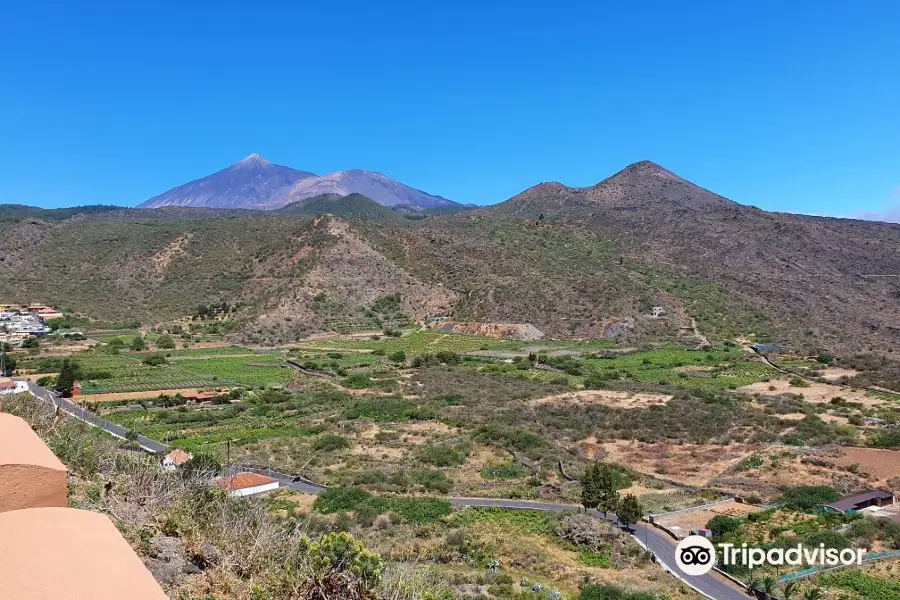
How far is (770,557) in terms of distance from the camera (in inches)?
664

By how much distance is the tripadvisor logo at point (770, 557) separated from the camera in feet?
54.6

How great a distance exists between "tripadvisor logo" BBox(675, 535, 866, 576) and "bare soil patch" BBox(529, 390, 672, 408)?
25421mm

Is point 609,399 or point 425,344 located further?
point 425,344

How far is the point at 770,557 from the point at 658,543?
11.0 feet

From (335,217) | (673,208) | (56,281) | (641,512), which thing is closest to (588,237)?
(673,208)

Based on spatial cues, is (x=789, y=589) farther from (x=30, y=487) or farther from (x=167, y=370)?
(x=167, y=370)

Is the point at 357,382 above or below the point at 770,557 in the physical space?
above

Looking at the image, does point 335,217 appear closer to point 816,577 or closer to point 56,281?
point 56,281

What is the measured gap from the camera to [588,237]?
115125 mm

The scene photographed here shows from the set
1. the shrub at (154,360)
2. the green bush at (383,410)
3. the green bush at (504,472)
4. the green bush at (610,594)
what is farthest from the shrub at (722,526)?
the shrub at (154,360)

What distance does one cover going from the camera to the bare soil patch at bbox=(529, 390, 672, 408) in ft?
143

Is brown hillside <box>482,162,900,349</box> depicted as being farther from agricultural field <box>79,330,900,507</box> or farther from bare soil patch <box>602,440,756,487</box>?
bare soil patch <box>602,440,756,487</box>

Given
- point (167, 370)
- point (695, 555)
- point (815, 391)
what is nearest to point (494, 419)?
point (695, 555)

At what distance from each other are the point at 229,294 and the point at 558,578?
81664 millimetres
